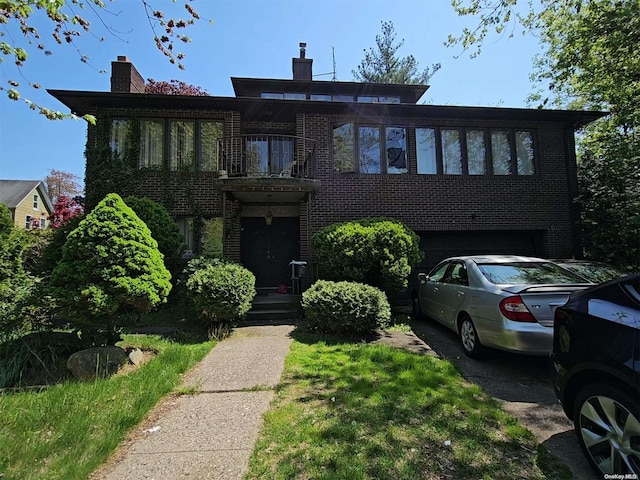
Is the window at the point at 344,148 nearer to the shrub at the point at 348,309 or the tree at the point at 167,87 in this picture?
the shrub at the point at 348,309

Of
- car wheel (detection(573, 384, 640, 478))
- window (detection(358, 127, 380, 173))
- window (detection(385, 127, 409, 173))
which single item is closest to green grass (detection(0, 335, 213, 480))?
car wheel (detection(573, 384, 640, 478))

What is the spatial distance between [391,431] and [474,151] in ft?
34.1

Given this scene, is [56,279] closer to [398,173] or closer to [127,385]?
[127,385]

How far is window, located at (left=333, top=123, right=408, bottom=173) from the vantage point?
409 inches

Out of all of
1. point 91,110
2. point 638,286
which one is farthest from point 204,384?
point 91,110

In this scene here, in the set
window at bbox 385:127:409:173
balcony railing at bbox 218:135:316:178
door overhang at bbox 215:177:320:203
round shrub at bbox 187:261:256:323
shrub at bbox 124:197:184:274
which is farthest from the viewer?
window at bbox 385:127:409:173

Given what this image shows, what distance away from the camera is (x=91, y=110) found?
9.88m

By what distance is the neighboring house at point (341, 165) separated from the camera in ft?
32.3

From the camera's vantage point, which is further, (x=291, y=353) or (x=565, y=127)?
(x=565, y=127)

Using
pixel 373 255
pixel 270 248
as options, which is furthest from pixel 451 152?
pixel 270 248

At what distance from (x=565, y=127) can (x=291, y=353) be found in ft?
39.8

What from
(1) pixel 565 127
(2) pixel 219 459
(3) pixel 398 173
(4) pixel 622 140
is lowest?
(2) pixel 219 459

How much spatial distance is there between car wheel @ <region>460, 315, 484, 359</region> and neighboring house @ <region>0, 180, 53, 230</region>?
121 ft

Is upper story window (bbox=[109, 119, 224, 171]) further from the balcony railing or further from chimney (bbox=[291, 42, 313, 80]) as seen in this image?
chimney (bbox=[291, 42, 313, 80])
